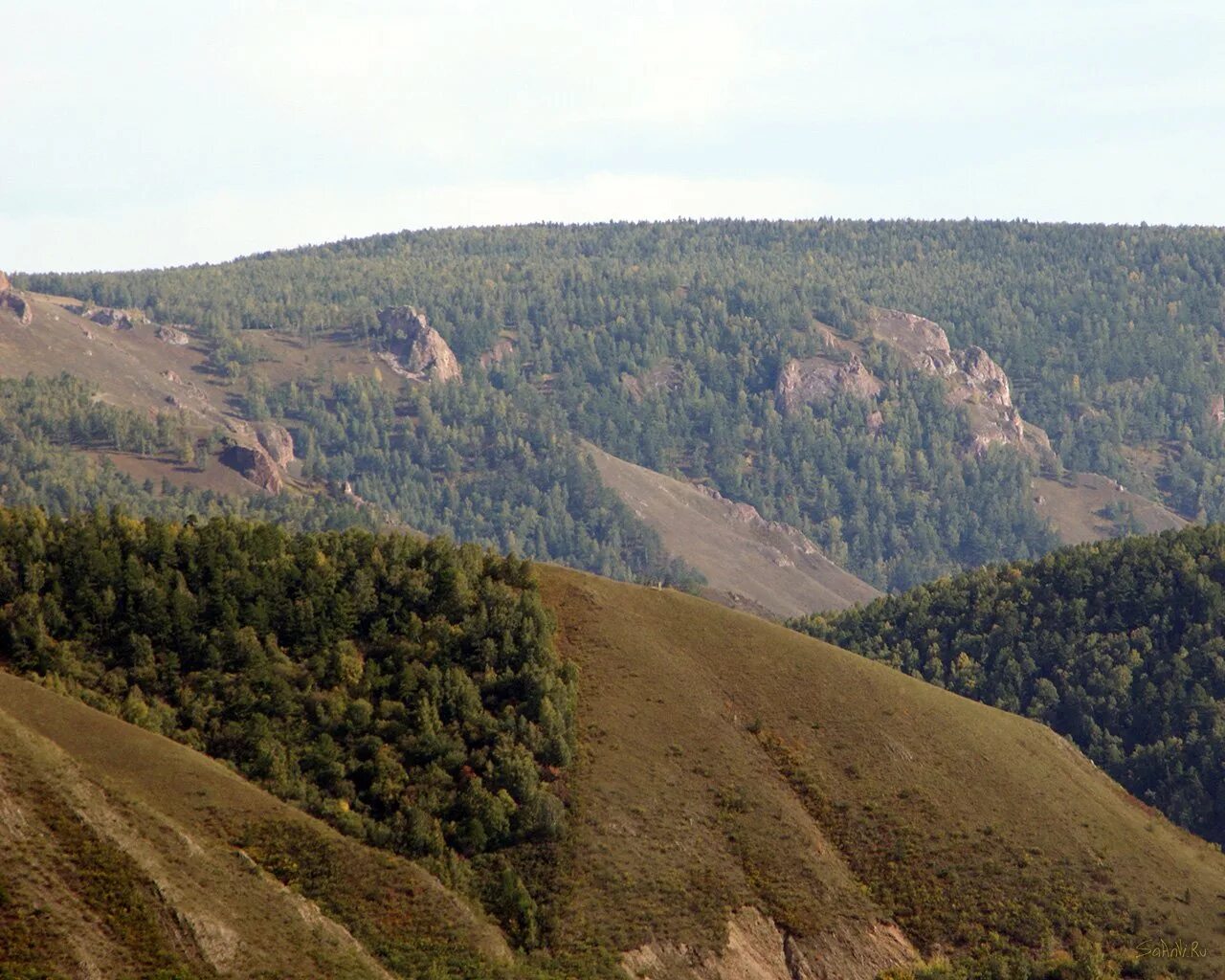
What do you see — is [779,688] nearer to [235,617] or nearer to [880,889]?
[880,889]

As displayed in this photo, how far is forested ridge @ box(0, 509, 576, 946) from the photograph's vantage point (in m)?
149

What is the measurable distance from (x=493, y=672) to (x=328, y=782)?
2117 centimetres

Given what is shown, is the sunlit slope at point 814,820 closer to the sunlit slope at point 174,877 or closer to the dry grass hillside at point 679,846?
the dry grass hillside at point 679,846

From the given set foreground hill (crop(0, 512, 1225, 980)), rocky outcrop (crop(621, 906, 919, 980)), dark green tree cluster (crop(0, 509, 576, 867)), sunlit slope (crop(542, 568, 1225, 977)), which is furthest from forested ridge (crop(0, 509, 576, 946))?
rocky outcrop (crop(621, 906, 919, 980))

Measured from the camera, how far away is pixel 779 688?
570 ft

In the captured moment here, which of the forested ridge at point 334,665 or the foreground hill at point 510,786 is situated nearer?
the foreground hill at point 510,786

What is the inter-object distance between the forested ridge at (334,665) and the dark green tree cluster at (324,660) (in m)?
0.19

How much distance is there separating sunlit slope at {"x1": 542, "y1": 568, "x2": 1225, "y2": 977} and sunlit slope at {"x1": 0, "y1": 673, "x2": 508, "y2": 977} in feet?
50.9

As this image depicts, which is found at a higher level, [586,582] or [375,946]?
[586,582]

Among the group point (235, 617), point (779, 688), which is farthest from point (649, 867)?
point (235, 617)

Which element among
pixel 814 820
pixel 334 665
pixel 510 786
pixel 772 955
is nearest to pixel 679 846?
pixel 772 955

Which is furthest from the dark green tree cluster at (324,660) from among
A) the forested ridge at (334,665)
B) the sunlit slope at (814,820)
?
the sunlit slope at (814,820)

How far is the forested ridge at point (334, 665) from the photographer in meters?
149

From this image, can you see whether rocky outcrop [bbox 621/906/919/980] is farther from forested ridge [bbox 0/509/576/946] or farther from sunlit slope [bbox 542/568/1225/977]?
forested ridge [bbox 0/509/576/946]
